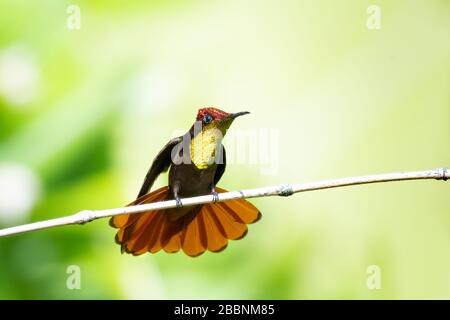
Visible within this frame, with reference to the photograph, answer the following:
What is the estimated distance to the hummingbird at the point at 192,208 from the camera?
3311mm

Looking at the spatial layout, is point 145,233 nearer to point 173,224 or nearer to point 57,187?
point 173,224

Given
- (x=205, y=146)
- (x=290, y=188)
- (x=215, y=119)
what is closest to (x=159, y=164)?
(x=205, y=146)

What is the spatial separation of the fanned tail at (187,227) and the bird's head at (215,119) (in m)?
0.35

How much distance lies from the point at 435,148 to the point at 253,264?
4.24 feet

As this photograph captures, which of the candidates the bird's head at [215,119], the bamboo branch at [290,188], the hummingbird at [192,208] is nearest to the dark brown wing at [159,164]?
the hummingbird at [192,208]

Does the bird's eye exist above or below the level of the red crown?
below

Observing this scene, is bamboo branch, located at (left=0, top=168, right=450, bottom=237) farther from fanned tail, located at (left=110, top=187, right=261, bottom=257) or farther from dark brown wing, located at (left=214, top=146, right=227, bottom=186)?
dark brown wing, located at (left=214, top=146, right=227, bottom=186)

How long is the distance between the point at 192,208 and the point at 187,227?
0.10 m

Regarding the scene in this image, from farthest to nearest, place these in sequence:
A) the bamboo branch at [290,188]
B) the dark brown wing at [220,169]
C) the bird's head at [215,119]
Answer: the dark brown wing at [220,169] → the bird's head at [215,119] → the bamboo branch at [290,188]

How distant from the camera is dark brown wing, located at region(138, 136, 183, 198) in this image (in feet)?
10.7

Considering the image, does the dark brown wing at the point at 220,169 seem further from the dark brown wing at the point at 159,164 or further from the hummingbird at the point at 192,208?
the dark brown wing at the point at 159,164

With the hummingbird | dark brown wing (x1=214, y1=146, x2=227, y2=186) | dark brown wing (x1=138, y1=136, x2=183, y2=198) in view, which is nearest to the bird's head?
the hummingbird

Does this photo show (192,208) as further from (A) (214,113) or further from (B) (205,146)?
(A) (214,113)

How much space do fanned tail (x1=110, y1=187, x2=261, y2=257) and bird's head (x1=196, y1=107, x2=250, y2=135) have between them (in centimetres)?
35
